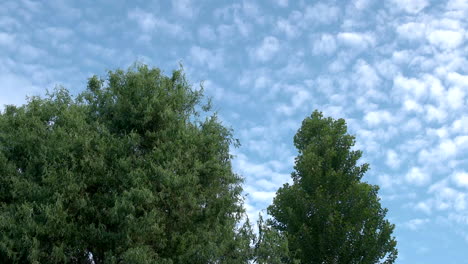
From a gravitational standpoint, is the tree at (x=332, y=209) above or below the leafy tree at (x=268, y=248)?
above

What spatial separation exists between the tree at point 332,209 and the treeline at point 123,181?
6.99 meters

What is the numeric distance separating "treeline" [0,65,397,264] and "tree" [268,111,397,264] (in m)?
6.99

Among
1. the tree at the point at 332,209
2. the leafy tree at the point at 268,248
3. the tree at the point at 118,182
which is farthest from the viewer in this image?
the tree at the point at 332,209

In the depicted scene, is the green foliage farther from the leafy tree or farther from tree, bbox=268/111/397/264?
tree, bbox=268/111/397/264

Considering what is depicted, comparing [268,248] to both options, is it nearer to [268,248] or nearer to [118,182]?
[268,248]

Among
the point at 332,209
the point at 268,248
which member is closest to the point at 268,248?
the point at 268,248

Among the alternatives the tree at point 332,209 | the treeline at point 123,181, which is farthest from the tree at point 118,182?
the tree at point 332,209

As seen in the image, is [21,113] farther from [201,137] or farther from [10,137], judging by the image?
[201,137]

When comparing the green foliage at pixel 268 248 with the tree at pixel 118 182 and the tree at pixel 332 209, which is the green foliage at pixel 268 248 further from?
the tree at pixel 332 209

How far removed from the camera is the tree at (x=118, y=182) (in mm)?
16500

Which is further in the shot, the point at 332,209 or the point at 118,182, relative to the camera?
the point at 332,209

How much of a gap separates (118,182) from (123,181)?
2.07ft

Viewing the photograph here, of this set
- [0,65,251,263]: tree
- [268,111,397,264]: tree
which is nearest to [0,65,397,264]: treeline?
[0,65,251,263]: tree

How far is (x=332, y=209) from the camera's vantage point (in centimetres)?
2681
